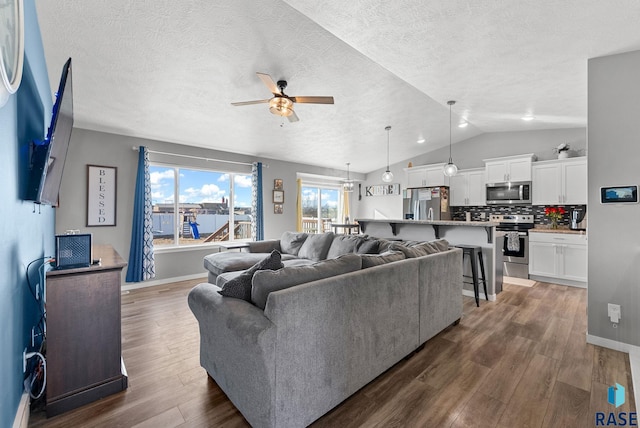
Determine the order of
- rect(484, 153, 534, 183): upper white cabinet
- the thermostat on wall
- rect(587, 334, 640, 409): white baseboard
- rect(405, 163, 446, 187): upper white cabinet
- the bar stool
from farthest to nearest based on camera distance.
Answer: rect(405, 163, 446, 187): upper white cabinet
rect(484, 153, 534, 183): upper white cabinet
the bar stool
the thermostat on wall
rect(587, 334, 640, 409): white baseboard

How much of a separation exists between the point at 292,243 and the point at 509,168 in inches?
178

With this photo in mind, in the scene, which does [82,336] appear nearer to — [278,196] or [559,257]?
[278,196]

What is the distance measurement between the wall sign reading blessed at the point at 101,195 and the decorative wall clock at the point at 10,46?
13.0ft

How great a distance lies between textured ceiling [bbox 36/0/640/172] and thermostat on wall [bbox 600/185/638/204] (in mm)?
1230

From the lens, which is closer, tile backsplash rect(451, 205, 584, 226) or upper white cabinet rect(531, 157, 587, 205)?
upper white cabinet rect(531, 157, 587, 205)

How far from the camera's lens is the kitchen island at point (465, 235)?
391 cm

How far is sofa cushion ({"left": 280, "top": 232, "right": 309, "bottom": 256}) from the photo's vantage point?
4.55 m

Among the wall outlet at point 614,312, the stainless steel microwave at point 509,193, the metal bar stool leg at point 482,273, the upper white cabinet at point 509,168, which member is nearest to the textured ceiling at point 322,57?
the upper white cabinet at point 509,168

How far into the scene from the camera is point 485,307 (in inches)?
142

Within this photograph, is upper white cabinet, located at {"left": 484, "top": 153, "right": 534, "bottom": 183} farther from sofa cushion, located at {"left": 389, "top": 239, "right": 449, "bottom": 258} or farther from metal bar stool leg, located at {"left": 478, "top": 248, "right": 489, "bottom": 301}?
sofa cushion, located at {"left": 389, "top": 239, "right": 449, "bottom": 258}

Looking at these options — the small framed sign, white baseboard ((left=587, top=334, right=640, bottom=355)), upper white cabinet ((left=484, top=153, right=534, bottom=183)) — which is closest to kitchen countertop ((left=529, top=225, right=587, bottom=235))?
upper white cabinet ((left=484, top=153, right=534, bottom=183))

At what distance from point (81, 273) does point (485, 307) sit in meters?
4.24

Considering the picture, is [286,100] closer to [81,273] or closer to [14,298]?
[81,273]

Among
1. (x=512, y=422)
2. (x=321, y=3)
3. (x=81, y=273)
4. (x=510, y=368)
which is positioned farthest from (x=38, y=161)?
(x=510, y=368)
